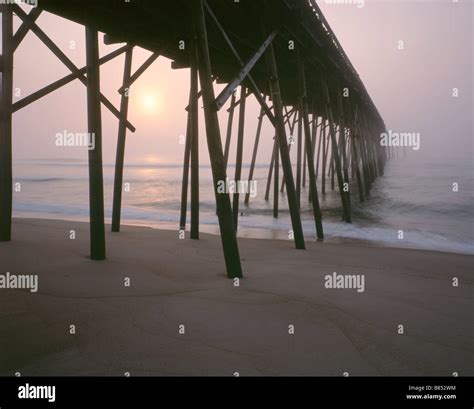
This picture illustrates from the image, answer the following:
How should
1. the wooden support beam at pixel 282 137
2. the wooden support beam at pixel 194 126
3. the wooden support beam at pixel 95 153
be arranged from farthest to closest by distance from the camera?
1. the wooden support beam at pixel 282 137
2. the wooden support beam at pixel 194 126
3. the wooden support beam at pixel 95 153

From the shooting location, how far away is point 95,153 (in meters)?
4.36

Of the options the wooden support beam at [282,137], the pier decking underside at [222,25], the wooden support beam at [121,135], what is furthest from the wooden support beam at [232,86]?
the wooden support beam at [121,135]

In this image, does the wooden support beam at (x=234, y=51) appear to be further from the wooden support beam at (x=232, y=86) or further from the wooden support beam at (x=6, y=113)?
the wooden support beam at (x=6, y=113)

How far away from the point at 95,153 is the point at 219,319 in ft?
8.10

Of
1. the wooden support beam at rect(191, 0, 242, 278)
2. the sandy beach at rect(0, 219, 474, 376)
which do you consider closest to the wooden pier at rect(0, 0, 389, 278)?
the wooden support beam at rect(191, 0, 242, 278)

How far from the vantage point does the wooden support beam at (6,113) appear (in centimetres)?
489

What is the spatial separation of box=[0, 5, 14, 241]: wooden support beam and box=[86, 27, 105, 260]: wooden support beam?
1.22 metres

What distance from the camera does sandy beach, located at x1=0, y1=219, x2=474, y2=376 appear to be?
2256 mm

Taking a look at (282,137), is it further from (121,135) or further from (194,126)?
(121,135)

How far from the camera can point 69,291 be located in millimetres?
3234

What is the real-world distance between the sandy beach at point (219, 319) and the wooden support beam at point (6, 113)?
623mm

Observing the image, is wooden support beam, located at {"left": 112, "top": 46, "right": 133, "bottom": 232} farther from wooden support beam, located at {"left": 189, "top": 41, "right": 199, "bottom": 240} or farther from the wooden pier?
wooden support beam, located at {"left": 189, "top": 41, "right": 199, "bottom": 240}
